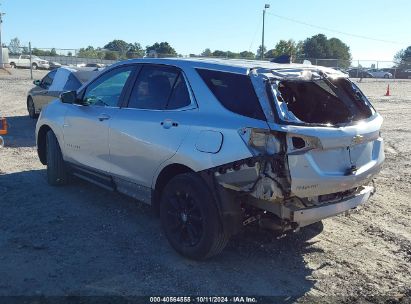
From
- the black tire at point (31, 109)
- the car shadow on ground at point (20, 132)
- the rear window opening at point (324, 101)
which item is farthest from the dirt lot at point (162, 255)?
the black tire at point (31, 109)

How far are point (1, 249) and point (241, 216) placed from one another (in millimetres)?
2368

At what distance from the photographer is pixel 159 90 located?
4.90m

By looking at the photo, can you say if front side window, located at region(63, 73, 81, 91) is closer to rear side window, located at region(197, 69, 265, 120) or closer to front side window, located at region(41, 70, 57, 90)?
front side window, located at region(41, 70, 57, 90)

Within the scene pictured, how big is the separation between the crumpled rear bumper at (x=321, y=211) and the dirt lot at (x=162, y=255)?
57 cm

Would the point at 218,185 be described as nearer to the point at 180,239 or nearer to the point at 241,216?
the point at 241,216

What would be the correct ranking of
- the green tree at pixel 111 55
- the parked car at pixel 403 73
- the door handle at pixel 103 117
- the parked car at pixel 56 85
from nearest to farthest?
the door handle at pixel 103 117, the parked car at pixel 56 85, the green tree at pixel 111 55, the parked car at pixel 403 73

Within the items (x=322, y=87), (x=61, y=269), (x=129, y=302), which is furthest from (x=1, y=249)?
(x=322, y=87)

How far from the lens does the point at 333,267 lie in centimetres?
440

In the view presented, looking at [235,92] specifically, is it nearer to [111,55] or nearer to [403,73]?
[111,55]

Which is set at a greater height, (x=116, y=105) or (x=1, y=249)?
(x=116, y=105)

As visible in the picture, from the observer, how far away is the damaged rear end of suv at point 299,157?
3.78 metres

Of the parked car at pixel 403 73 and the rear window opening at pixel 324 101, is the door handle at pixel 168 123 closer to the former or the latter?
the rear window opening at pixel 324 101

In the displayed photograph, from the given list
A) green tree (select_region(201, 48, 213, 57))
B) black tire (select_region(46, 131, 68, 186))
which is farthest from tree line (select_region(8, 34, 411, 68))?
black tire (select_region(46, 131, 68, 186))

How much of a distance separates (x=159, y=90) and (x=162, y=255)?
1.69 meters
